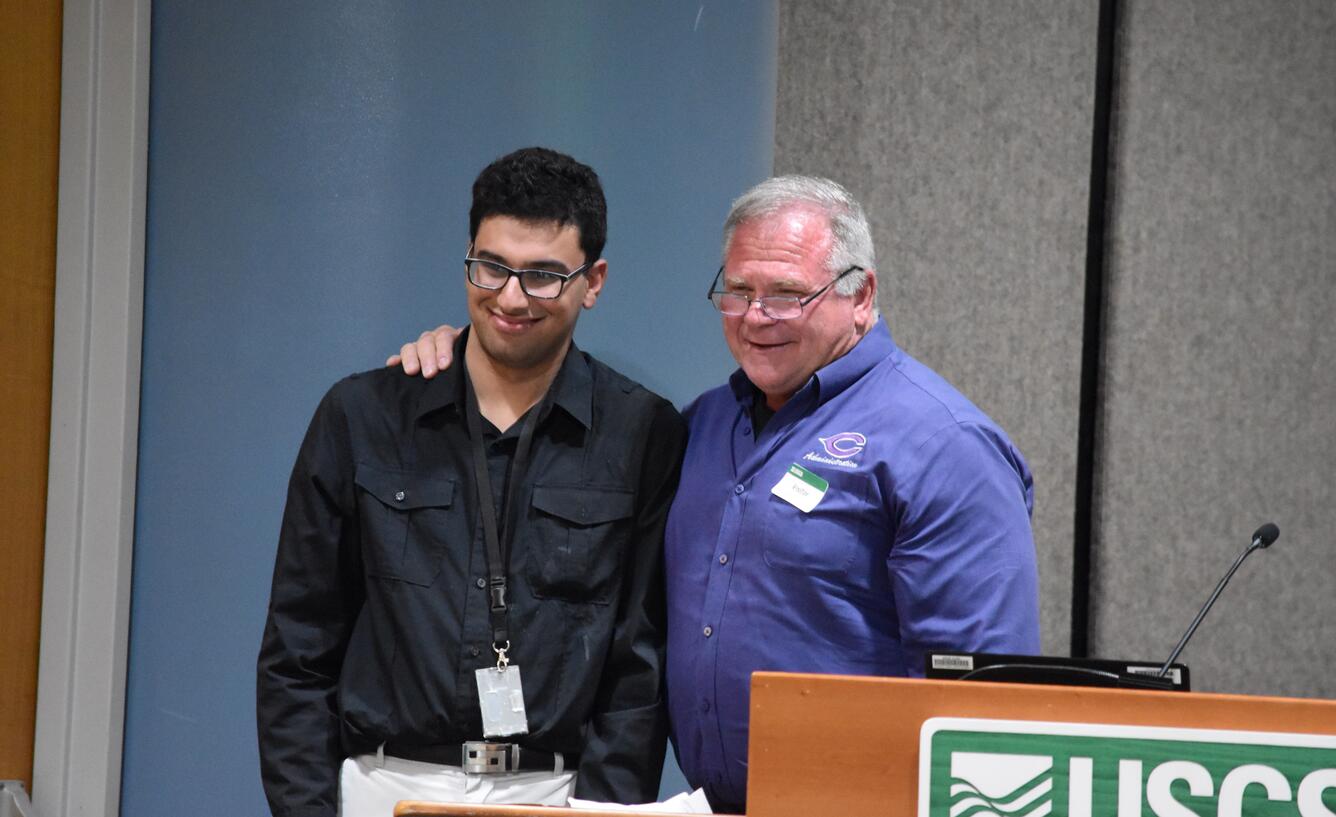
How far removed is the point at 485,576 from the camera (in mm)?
1979

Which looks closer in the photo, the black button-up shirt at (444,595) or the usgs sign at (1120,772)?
the usgs sign at (1120,772)

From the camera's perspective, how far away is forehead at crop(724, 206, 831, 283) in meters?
1.97

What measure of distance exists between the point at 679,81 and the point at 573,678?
1306 millimetres

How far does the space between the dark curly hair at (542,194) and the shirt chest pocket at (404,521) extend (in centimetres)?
40

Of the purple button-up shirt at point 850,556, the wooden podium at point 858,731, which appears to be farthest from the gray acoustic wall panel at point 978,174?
the wooden podium at point 858,731

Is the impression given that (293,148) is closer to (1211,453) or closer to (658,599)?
(658,599)

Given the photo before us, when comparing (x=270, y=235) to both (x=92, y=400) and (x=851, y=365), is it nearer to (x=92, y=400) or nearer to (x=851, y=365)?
(x=92, y=400)

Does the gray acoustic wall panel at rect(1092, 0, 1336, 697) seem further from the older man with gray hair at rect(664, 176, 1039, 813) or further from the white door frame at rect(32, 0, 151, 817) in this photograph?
the white door frame at rect(32, 0, 151, 817)

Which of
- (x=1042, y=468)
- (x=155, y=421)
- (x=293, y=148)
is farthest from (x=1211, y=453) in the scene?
(x=155, y=421)

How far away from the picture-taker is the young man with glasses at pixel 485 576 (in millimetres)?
1958

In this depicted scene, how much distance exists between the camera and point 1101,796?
4.10 ft

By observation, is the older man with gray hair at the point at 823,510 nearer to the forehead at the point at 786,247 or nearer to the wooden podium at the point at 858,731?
the forehead at the point at 786,247

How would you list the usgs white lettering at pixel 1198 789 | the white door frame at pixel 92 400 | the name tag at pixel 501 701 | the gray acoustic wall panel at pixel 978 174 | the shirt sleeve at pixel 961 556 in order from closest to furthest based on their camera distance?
the usgs white lettering at pixel 1198 789, the shirt sleeve at pixel 961 556, the name tag at pixel 501 701, the white door frame at pixel 92 400, the gray acoustic wall panel at pixel 978 174

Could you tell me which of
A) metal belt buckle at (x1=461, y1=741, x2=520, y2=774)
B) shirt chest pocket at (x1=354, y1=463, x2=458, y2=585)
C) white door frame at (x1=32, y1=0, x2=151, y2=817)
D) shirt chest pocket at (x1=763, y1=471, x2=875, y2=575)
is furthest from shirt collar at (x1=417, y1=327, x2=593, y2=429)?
white door frame at (x1=32, y1=0, x2=151, y2=817)
